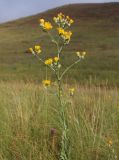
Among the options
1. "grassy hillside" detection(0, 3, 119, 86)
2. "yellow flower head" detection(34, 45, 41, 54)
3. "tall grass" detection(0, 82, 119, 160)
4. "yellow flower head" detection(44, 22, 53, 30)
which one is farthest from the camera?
"grassy hillside" detection(0, 3, 119, 86)

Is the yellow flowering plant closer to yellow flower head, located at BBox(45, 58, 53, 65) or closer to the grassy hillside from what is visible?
yellow flower head, located at BBox(45, 58, 53, 65)

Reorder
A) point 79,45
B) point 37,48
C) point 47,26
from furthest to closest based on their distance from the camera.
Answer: point 79,45 < point 37,48 < point 47,26

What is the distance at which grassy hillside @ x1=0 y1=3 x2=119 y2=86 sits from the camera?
854 inches

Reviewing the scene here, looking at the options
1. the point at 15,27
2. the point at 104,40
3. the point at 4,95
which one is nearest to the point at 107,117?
the point at 4,95

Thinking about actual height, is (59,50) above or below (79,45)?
above

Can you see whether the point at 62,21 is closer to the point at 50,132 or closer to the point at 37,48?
the point at 37,48

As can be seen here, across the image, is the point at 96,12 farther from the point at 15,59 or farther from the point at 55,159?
the point at 55,159

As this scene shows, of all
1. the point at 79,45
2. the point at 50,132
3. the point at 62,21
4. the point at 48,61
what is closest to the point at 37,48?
the point at 48,61

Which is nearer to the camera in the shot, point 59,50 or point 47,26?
point 47,26

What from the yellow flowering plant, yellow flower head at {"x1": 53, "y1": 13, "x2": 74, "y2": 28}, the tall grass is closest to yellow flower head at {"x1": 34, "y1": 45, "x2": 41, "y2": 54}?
the yellow flowering plant

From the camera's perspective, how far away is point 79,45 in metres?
35.8

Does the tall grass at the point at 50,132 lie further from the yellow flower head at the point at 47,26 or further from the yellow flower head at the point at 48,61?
the yellow flower head at the point at 47,26

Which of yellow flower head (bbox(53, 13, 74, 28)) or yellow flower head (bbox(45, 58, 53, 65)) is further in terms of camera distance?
yellow flower head (bbox(53, 13, 74, 28))

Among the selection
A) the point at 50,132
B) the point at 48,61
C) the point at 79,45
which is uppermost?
the point at 48,61
